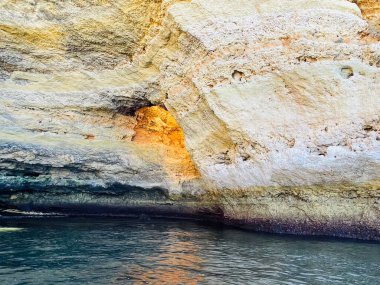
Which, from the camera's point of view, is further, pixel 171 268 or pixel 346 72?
pixel 346 72

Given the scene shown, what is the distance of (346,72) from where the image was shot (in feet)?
28.2

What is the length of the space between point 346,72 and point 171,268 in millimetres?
5511

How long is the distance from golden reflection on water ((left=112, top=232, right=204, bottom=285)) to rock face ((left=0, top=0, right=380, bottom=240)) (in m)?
3.07

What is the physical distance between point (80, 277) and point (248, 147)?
5391mm

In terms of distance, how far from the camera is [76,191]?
12125 mm

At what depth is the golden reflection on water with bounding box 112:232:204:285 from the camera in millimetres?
5410

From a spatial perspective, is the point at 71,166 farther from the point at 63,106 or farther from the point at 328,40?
the point at 328,40

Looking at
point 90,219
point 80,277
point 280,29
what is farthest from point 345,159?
point 90,219

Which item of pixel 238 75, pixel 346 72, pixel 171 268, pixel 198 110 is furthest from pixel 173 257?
pixel 346 72

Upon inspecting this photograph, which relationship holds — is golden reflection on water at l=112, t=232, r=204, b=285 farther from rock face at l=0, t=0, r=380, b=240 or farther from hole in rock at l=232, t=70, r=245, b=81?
hole in rock at l=232, t=70, r=245, b=81

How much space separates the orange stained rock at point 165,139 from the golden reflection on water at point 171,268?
4.36 metres

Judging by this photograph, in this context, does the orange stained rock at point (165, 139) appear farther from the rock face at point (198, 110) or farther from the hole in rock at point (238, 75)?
the hole in rock at point (238, 75)

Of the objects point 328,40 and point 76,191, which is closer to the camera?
point 328,40

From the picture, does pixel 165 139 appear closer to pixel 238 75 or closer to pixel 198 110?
A: pixel 198 110
